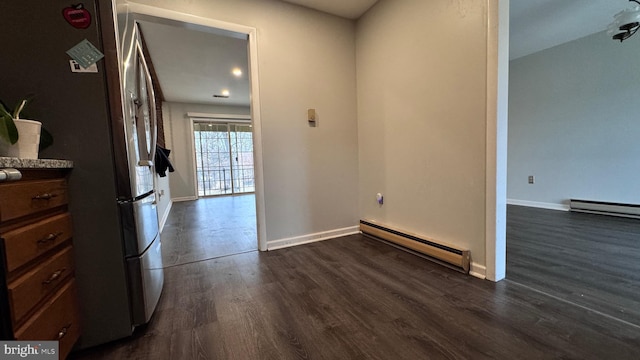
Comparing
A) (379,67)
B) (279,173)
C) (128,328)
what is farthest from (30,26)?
(379,67)

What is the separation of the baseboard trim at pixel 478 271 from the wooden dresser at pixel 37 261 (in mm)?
2247

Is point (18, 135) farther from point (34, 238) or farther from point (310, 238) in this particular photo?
point (310, 238)

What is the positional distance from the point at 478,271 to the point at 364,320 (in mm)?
1001

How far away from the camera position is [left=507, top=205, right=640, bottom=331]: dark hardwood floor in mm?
1441

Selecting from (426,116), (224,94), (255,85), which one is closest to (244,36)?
(255,85)

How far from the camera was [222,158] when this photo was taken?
6.73 meters

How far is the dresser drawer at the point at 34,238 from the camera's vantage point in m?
0.72

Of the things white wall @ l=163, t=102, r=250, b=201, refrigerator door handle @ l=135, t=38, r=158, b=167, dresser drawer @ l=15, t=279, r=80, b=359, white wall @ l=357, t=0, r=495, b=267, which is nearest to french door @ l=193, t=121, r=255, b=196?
white wall @ l=163, t=102, r=250, b=201

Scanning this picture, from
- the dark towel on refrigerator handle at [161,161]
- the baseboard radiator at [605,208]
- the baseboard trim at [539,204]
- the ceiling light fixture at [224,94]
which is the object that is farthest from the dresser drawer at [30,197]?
the baseboard trim at [539,204]

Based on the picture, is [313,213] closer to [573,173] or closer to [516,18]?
[516,18]

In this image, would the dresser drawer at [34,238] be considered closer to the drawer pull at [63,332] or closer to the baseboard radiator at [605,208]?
the drawer pull at [63,332]

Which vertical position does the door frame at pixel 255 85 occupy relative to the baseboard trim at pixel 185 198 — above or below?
above

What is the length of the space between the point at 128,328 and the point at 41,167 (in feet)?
2.72

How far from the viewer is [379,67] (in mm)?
2535
